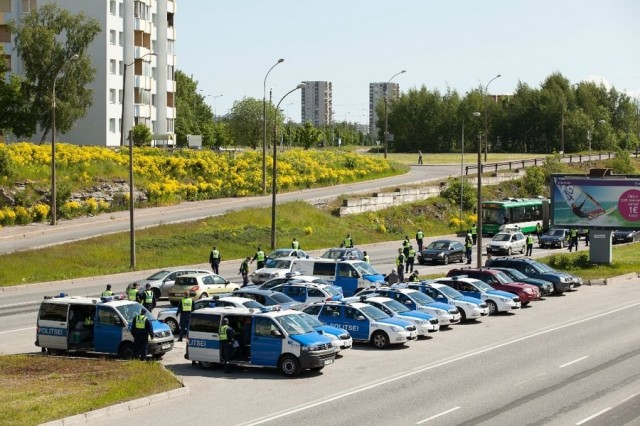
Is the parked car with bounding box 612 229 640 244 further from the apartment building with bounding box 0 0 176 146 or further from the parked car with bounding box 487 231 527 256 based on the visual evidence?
the apartment building with bounding box 0 0 176 146

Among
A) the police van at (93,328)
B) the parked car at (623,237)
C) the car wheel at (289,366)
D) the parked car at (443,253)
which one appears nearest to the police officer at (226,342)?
the car wheel at (289,366)

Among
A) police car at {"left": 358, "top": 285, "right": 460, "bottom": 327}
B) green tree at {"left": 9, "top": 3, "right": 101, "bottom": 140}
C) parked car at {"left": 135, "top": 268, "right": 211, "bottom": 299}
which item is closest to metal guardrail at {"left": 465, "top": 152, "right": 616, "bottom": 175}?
green tree at {"left": 9, "top": 3, "right": 101, "bottom": 140}

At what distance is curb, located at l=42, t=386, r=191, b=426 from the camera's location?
19703 mm

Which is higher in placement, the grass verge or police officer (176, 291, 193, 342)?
police officer (176, 291, 193, 342)

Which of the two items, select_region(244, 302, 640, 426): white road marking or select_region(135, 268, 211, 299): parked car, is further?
select_region(135, 268, 211, 299): parked car

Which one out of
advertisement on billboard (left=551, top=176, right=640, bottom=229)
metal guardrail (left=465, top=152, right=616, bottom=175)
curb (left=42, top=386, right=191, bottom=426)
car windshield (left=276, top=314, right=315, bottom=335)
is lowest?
curb (left=42, top=386, right=191, bottom=426)

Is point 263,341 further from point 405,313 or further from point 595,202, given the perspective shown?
point 595,202

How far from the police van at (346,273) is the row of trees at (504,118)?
352 ft

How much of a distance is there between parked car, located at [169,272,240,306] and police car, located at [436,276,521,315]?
810cm

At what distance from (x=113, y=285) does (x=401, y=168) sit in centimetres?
5666

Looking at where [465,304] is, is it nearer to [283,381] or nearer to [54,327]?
[283,381]

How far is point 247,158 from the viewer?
82250 millimetres

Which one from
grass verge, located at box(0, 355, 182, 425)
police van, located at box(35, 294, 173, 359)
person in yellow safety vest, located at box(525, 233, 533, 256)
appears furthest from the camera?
person in yellow safety vest, located at box(525, 233, 533, 256)

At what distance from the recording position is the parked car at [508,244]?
201 ft
